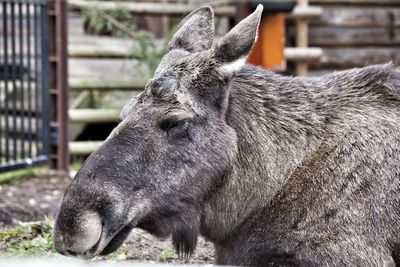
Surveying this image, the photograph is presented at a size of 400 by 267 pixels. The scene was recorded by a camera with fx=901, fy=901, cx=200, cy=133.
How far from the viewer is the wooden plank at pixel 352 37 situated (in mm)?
15023

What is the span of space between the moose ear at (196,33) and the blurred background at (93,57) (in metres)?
3.59

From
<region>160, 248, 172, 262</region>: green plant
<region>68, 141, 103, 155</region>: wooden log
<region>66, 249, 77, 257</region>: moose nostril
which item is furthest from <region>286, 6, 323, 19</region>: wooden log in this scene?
<region>66, 249, 77, 257</region>: moose nostril

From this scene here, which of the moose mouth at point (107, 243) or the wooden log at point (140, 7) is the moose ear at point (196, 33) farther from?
the wooden log at point (140, 7)

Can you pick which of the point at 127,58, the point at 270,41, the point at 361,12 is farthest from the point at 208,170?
the point at 361,12

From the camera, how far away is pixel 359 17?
49.7 feet

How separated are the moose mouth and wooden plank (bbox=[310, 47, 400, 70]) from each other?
1033 centimetres

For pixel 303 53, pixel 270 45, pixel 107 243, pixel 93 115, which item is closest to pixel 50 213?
pixel 93 115

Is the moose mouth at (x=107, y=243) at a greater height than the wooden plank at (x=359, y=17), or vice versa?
the wooden plank at (x=359, y=17)

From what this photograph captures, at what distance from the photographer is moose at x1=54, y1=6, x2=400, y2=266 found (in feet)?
15.8

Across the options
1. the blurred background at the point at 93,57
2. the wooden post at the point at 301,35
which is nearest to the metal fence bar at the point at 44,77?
the blurred background at the point at 93,57

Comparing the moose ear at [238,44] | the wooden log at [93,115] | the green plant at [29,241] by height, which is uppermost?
the moose ear at [238,44]

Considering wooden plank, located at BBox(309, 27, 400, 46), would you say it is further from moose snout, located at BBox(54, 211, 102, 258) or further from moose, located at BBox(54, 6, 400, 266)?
moose snout, located at BBox(54, 211, 102, 258)

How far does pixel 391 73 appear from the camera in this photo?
17.9ft

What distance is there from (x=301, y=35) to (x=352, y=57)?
144cm
